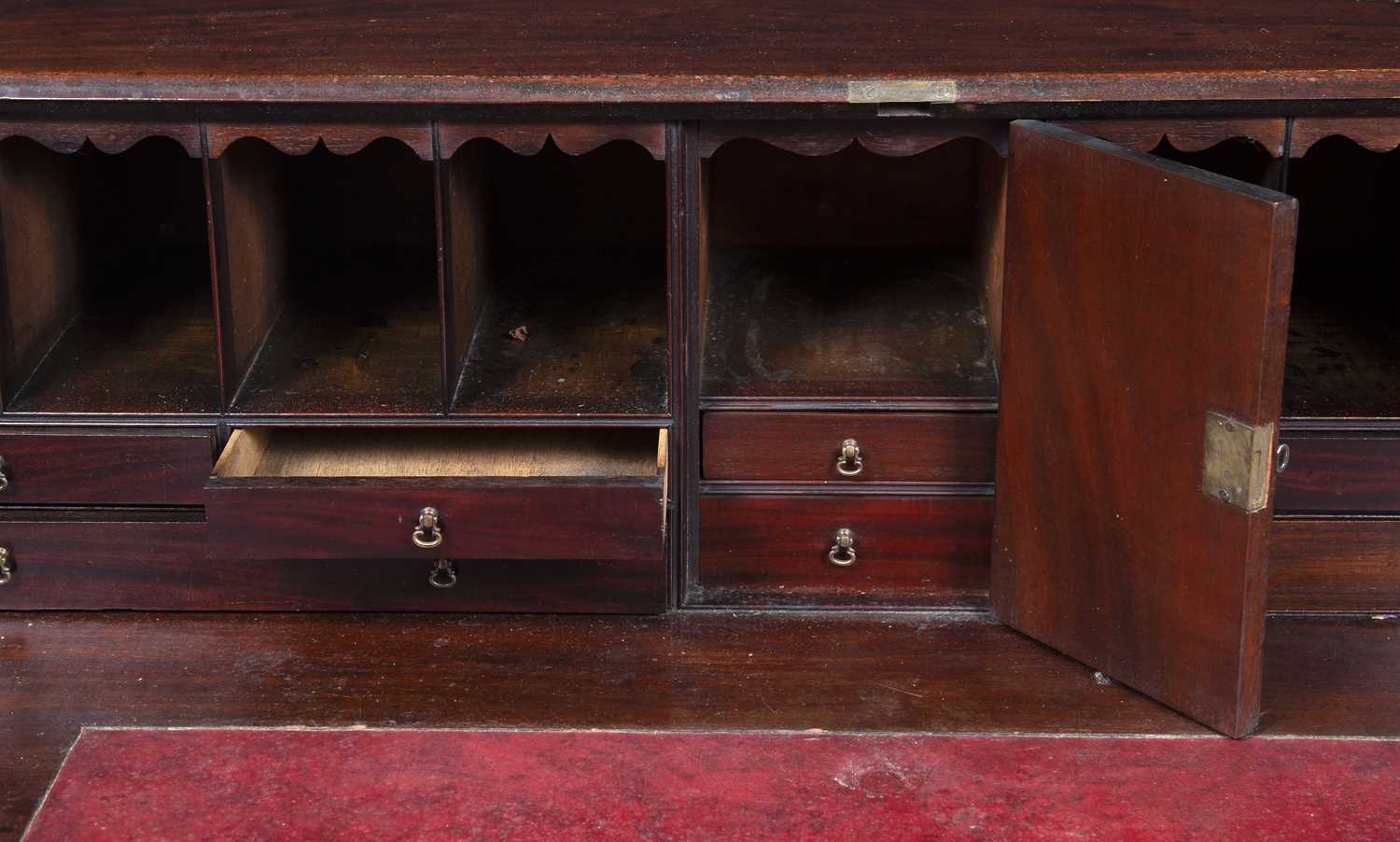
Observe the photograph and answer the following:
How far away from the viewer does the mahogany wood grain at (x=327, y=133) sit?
2.83 m

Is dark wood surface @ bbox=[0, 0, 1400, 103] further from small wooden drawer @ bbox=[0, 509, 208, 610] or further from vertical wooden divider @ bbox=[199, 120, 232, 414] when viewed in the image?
small wooden drawer @ bbox=[0, 509, 208, 610]

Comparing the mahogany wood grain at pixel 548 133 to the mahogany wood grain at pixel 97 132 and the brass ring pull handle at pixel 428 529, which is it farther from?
the brass ring pull handle at pixel 428 529

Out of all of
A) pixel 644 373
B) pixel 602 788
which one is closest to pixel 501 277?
pixel 644 373

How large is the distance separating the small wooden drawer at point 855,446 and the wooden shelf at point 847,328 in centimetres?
4

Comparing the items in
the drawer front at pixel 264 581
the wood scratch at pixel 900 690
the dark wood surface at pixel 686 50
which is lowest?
the wood scratch at pixel 900 690

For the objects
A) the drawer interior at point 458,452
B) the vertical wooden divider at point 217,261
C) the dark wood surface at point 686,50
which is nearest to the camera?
the dark wood surface at point 686,50

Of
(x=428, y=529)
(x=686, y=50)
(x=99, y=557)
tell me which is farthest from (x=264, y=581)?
(x=686, y=50)

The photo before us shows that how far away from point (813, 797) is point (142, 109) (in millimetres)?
1539

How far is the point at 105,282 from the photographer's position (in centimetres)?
346

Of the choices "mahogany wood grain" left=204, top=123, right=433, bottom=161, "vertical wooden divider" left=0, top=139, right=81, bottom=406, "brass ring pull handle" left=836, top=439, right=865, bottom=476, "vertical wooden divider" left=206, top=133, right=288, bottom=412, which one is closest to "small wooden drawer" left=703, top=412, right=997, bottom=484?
"brass ring pull handle" left=836, top=439, right=865, bottom=476

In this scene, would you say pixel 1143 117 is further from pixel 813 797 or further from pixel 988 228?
pixel 813 797

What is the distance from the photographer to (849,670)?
2977mm

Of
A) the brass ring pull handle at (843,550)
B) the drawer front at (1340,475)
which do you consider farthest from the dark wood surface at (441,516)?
the drawer front at (1340,475)

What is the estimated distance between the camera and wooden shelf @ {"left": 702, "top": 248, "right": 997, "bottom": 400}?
3094 mm
